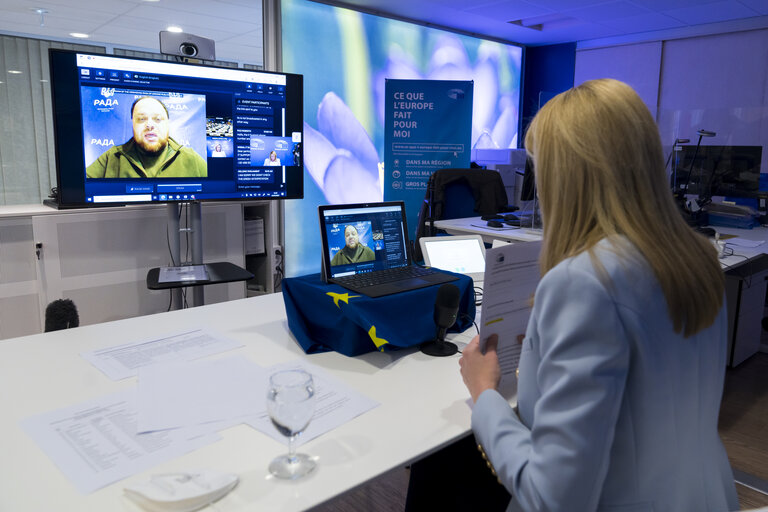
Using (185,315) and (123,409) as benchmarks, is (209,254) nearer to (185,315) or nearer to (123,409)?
(185,315)

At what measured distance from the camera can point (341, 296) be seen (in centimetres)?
141

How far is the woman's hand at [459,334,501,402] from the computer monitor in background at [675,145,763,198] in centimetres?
349

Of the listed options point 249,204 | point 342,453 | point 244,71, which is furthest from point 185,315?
point 249,204

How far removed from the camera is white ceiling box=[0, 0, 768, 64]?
5.20m

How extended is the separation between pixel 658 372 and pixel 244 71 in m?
2.16

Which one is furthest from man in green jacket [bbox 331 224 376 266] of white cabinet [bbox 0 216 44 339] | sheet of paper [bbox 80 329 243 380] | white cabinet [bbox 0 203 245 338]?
white cabinet [bbox 0 216 44 339]

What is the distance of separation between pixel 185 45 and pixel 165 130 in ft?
1.35

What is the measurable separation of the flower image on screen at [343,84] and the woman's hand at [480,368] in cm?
431

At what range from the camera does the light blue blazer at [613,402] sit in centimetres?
77

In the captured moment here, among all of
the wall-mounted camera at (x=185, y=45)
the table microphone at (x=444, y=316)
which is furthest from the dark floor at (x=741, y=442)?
the wall-mounted camera at (x=185, y=45)

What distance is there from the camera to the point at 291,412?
2.89 feet

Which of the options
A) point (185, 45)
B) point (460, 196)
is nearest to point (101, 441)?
point (185, 45)

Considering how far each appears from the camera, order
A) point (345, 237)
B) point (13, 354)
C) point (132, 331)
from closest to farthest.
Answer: point (13, 354) < point (132, 331) < point (345, 237)

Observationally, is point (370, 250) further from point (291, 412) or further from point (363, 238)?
point (291, 412)
